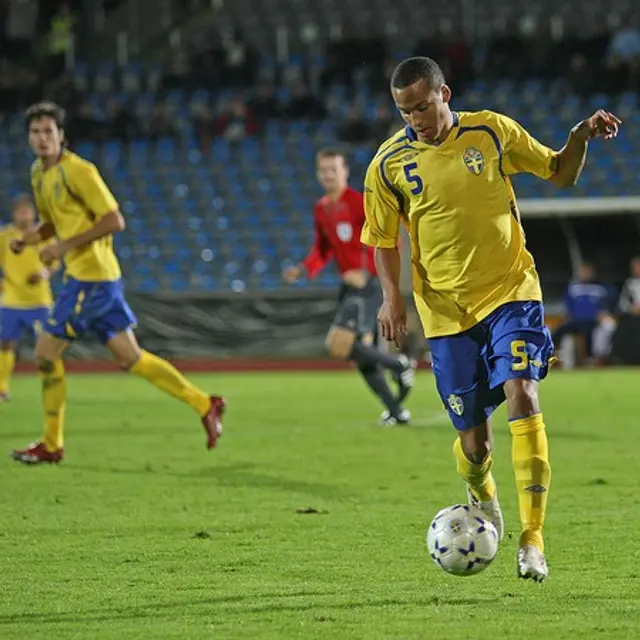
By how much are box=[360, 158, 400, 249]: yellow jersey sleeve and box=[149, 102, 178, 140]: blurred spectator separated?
77.5 feet

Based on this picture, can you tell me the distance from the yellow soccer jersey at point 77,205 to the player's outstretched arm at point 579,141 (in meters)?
4.48

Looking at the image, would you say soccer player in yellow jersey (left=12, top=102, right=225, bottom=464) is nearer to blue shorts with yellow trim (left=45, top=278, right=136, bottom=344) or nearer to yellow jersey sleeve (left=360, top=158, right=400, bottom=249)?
blue shorts with yellow trim (left=45, top=278, right=136, bottom=344)

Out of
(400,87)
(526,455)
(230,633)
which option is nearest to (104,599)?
(230,633)

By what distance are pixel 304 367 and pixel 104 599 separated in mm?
18545

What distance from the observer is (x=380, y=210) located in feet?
20.5

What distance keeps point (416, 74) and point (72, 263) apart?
4.82m

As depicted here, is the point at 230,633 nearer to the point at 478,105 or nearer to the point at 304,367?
the point at 304,367

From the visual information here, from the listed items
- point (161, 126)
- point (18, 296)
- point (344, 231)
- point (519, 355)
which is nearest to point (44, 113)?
point (344, 231)

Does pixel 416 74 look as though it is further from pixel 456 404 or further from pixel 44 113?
pixel 44 113

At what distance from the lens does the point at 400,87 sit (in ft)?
19.3

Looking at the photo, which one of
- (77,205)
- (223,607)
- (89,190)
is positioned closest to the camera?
(223,607)

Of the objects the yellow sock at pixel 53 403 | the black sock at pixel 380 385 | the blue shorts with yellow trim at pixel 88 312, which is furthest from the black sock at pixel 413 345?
the blue shorts with yellow trim at pixel 88 312

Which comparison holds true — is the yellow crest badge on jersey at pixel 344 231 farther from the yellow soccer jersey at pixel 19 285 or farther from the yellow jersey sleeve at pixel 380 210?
the yellow jersey sleeve at pixel 380 210

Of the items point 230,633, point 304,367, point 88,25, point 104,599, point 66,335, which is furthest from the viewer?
point 88,25
